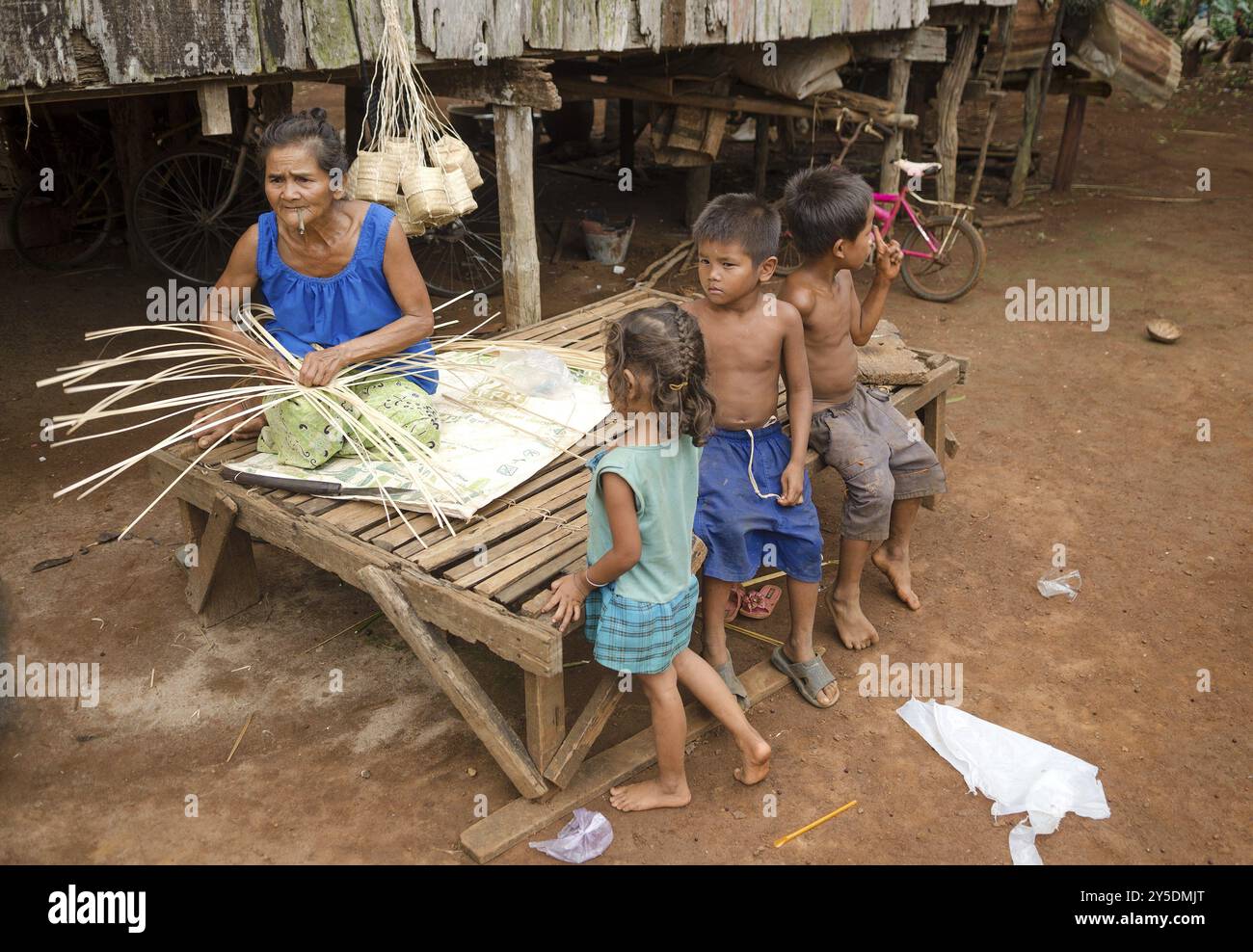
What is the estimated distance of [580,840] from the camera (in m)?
2.74

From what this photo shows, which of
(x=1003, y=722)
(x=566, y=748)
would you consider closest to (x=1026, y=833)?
(x=1003, y=722)

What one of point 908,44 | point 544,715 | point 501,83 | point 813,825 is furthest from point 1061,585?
point 908,44

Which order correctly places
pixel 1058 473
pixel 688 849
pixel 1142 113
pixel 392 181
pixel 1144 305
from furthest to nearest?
pixel 1142 113 < pixel 1144 305 < pixel 1058 473 < pixel 392 181 < pixel 688 849

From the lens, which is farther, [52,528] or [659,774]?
[52,528]

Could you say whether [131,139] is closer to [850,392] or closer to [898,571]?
[850,392]

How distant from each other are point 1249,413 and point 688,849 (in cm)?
404

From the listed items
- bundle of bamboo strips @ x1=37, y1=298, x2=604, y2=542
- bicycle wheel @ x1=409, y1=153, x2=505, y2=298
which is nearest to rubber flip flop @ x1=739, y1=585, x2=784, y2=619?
bundle of bamboo strips @ x1=37, y1=298, x2=604, y2=542

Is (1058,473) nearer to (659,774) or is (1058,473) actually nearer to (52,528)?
(659,774)

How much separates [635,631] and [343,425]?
1274 mm

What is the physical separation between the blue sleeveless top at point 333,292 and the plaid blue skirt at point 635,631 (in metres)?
1.33

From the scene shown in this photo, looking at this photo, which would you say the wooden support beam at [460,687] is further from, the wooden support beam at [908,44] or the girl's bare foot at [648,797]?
the wooden support beam at [908,44]

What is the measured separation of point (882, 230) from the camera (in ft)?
22.4

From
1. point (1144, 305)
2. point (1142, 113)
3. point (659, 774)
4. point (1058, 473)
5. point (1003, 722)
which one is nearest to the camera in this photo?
point (659, 774)

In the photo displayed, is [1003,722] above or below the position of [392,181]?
below
